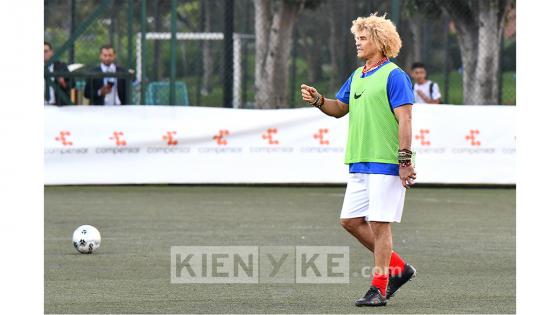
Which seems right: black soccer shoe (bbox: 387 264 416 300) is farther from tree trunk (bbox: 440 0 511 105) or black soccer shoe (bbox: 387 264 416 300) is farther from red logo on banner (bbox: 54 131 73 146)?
tree trunk (bbox: 440 0 511 105)

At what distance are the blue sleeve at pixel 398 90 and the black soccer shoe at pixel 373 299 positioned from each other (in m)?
1.16

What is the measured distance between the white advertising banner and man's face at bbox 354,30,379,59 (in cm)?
1047

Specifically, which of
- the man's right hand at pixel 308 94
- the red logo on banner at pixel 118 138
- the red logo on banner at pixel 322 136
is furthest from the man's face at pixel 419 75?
the man's right hand at pixel 308 94

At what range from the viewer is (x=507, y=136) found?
20.2 m

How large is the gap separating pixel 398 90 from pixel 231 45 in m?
13.5

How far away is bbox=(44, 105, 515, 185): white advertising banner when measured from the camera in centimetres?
2003

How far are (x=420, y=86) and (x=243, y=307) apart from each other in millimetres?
12090

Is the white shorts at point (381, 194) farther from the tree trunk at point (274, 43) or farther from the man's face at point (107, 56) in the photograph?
the tree trunk at point (274, 43)

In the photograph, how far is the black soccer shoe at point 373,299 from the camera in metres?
9.41

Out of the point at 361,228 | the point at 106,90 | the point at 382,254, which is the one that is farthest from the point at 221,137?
the point at 382,254

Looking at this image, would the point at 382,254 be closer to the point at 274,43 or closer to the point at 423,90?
the point at 423,90

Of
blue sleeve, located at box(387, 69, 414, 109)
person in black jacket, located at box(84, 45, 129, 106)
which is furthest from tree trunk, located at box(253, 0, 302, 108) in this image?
blue sleeve, located at box(387, 69, 414, 109)
